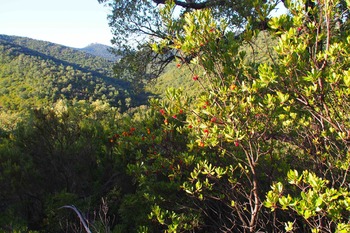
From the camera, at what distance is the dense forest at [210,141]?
2664 mm

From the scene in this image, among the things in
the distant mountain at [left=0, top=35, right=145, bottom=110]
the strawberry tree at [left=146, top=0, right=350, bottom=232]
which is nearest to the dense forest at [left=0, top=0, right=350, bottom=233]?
the strawberry tree at [left=146, top=0, right=350, bottom=232]

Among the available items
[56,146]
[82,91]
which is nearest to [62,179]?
[56,146]

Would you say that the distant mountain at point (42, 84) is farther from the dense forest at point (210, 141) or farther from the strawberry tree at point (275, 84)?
the strawberry tree at point (275, 84)

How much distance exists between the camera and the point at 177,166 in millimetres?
4141

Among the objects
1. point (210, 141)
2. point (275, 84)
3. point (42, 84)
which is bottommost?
point (42, 84)

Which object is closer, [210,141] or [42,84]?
[210,141]

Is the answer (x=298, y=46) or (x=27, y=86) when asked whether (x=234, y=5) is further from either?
(x=27, y=86)

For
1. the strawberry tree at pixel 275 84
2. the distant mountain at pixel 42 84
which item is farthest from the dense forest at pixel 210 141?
the distant mountain at pixel 42 84

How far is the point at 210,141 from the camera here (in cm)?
290

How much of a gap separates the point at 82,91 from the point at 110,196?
192ft

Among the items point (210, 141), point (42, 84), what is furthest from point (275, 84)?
point (42, 84)

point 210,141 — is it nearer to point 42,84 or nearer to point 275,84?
point 275,84

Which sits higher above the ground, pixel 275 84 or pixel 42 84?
pixel 275 84

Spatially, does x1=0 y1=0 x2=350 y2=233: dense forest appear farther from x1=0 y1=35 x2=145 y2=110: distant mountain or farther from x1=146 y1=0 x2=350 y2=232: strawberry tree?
x1=0 y1=35 x2=145 y2=110: distant mountain
